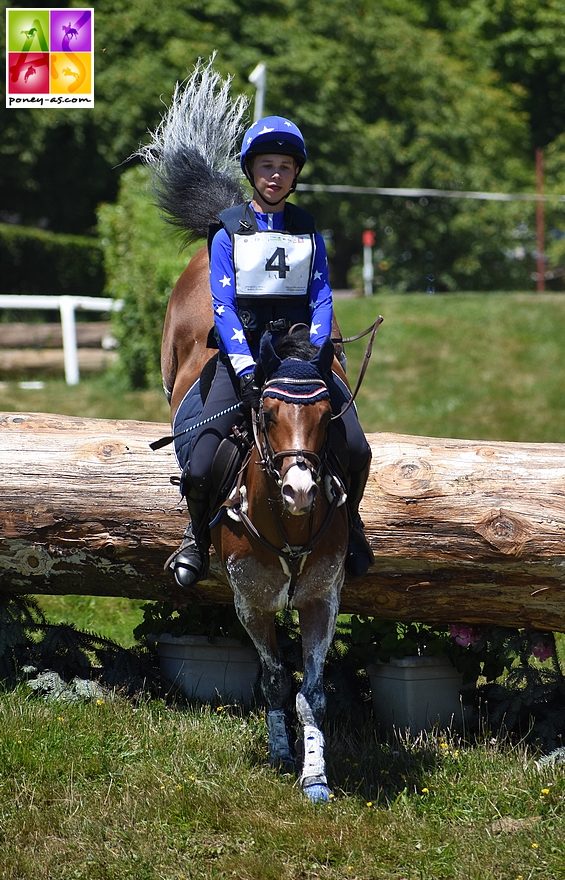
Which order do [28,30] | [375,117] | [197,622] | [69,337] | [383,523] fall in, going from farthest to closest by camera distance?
[375,117]
[69,337]
[28,30]
[197,622]
[383,523]

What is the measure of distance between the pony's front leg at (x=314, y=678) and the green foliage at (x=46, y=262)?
2470 centimetres

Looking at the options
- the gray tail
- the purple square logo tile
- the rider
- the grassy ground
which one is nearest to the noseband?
the rider

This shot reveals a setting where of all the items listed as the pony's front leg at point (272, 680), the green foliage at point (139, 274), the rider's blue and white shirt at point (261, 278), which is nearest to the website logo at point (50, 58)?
the rider's blue and white shirt at point (261, 278)

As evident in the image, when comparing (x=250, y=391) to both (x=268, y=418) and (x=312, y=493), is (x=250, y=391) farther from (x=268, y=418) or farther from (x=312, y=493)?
(x=312, y=493)

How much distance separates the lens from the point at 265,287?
5383 mm

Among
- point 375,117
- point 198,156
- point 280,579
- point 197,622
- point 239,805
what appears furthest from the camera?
point 375,117

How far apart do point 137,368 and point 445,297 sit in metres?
6.70

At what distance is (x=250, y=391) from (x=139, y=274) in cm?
1089

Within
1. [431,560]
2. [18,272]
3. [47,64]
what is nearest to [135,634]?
[431,560]

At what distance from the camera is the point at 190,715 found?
6.02m

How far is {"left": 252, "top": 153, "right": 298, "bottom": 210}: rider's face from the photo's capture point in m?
5.45

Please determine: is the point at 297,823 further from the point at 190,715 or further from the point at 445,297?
the point at 445,297

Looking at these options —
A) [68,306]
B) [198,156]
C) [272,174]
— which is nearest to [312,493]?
[272,174]

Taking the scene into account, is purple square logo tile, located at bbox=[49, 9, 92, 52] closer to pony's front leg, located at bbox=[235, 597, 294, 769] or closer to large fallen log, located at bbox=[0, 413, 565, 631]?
large fallen log, located at bbox=[0, 413, 565, 631]
